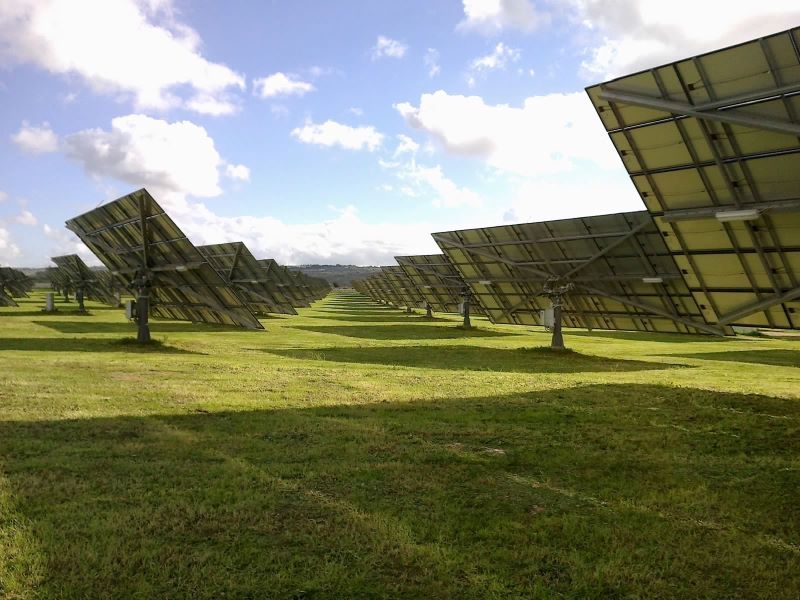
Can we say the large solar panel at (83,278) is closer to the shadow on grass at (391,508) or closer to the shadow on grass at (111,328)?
the shadow on grass at (111,328)

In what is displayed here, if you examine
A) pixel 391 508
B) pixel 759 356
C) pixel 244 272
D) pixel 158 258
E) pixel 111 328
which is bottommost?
pixel 111 328

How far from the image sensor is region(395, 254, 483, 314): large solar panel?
156 ft

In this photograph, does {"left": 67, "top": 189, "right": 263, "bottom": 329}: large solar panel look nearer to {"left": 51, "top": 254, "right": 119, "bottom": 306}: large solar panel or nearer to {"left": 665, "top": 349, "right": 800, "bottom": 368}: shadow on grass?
{"left": 665, "top": 349, "right": 800, "bottom": 368}: shadow on grass

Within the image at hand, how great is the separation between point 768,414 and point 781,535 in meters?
8.23

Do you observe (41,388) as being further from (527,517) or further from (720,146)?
(720,146)

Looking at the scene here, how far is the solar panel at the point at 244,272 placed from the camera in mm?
45781

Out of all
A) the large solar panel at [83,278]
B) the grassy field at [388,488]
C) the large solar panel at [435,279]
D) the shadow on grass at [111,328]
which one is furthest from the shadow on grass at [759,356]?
the large solar panel at [83,278]

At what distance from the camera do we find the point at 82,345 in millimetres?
24359

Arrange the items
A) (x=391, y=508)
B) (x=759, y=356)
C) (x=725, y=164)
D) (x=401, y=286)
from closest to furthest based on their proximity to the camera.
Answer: (x=391, y=508) < (x=725, y=164) < (x=759, y=356) < (x=401, y=286)

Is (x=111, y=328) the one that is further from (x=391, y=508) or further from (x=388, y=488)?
(x=391, y=508)

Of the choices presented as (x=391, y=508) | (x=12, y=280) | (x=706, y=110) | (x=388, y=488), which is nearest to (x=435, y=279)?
(x=706, y=110)

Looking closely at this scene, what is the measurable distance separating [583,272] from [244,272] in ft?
104

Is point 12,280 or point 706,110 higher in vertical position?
point 706,110

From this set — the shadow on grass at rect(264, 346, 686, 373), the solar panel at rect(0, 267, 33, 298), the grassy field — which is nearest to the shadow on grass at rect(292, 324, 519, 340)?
the shadow on grass at rect(264, 346, 686, 373)
